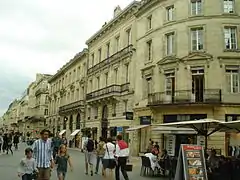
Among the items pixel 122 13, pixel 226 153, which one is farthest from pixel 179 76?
pixel 122 13

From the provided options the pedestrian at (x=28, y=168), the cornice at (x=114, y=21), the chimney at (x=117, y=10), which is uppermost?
the chimney at (x=117, y=10)

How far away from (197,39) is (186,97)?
4624 millimetres

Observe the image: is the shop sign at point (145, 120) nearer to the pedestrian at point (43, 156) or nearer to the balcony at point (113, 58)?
the balcony at point (113, 58)

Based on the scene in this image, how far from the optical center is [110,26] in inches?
Answer: 1596

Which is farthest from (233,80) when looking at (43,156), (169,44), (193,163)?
(43,156)

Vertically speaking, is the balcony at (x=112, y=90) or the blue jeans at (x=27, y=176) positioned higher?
the balcony at (x=112, y=90)

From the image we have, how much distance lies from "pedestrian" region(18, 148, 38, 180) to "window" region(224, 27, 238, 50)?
2167cm

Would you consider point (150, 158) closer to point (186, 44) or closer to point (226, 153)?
point (226, 153)

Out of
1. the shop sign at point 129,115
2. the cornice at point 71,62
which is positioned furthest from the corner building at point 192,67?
the cornice at point 71,62

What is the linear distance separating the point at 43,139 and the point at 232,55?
20.8 meters

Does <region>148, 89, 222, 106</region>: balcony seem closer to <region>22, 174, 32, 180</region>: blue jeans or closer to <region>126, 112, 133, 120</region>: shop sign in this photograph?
<region>126, 112, 133, 120</region>: shop sign

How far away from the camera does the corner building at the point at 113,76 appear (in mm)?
35281

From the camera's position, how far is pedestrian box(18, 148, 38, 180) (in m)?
8.58

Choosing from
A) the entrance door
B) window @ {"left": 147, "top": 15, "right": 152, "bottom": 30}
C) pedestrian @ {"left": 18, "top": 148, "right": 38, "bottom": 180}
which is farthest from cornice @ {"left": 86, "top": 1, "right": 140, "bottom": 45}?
pedestrian @ {"left": 18, "top": 148, "right": 38, "bottom": 180}
